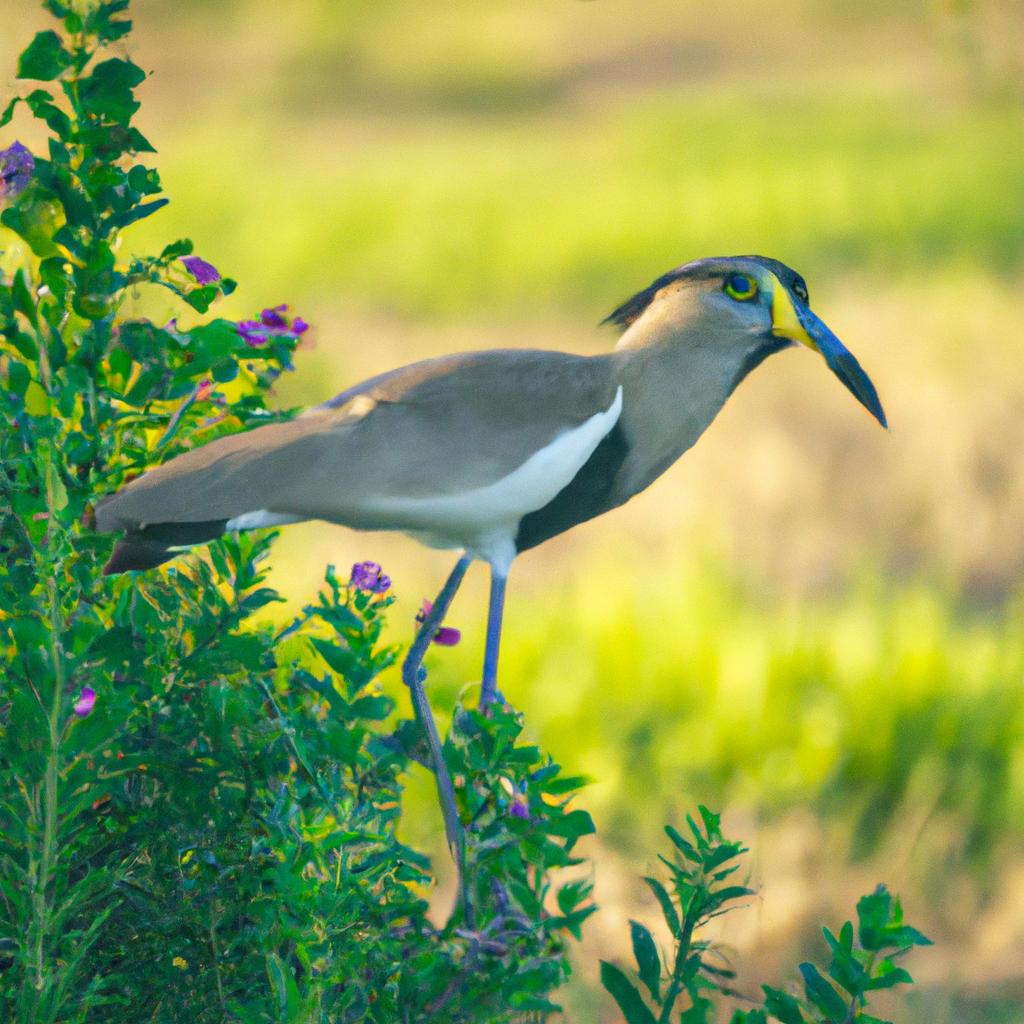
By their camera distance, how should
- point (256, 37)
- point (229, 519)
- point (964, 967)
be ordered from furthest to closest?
point (256, 37), point (964, 967), point (229, 519)

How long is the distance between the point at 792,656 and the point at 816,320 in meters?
2.08

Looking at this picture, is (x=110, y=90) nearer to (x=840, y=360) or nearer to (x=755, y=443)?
(x=840, y=360)

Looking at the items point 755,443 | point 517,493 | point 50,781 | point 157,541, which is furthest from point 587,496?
point 755,443

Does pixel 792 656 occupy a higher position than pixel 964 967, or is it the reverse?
pixel 792 656

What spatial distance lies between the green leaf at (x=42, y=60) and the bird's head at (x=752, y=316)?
0.44 metres

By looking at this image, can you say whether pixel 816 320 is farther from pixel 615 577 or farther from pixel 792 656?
pixel 615 577

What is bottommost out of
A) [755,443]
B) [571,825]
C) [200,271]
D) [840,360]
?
[571,825]

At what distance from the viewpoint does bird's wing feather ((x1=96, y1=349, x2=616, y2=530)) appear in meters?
1.03

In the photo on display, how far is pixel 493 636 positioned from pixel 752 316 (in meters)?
0.29

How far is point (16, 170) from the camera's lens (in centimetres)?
114

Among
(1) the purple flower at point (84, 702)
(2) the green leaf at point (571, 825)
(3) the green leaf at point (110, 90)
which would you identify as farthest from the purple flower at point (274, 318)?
(2) the green leaf at point (571, 825)

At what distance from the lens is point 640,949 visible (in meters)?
1.17

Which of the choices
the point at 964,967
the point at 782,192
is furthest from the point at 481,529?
the point at 782,192

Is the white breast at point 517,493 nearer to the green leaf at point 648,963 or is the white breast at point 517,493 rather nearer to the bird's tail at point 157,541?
the bird's tail at point 157,541
